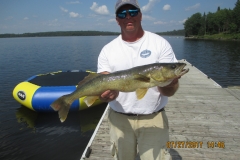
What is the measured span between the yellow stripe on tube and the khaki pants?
30.6 ft

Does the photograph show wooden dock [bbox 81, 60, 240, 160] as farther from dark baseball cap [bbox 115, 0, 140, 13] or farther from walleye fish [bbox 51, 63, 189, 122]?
dark baseball cap [bbox 115, 0, 140, 13]

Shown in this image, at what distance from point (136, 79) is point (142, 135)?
1.06 metres

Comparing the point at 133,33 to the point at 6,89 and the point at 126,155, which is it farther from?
the point at 6,89

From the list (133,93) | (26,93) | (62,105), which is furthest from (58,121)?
(133,93)

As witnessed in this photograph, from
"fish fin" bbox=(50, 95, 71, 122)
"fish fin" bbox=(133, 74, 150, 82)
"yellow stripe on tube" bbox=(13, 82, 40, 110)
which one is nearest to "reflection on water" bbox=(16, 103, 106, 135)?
"yellow stripe on tube" bbox=(13, 82, 40, 110)

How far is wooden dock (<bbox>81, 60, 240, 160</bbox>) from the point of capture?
5.55m

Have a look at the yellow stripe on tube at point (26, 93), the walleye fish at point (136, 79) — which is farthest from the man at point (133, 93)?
the yellow stripe on tube at point (26, 93)

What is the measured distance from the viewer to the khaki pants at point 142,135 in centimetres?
348

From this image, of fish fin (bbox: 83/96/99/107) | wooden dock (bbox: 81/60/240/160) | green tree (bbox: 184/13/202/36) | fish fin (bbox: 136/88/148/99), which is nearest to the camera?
fish fin (bbox: 136/88/148/99)

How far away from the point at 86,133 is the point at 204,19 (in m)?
143

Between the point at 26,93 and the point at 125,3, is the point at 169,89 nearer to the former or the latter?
the point at 125,3

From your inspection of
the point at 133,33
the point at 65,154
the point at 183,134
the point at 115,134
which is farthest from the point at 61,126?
the point at 133,33

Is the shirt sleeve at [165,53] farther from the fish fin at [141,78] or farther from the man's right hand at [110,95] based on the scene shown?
the man's right hand at [110,95]

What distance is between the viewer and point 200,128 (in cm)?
691
